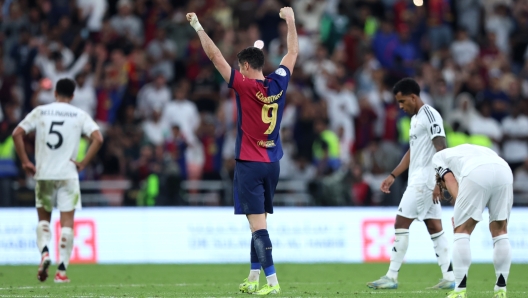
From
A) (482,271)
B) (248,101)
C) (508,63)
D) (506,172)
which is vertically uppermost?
(508,63)

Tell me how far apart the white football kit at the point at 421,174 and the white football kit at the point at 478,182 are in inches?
87.2

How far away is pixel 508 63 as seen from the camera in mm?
24172

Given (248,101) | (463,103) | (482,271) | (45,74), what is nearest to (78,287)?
(248,101)

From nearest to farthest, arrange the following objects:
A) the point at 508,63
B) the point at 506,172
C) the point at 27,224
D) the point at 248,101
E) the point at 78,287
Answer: the point at 506,172, the point at 248,101, the point at 78,287, the point at 27,224, the point at 508,63

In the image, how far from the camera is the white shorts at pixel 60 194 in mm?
13297

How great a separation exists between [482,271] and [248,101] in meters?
7.37

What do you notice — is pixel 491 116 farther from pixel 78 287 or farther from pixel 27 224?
pixel 78 287

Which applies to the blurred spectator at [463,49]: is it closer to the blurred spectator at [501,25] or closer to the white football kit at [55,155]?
the blurred spectator at [501,25]

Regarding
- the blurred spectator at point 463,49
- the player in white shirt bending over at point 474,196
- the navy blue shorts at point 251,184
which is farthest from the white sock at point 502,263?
the blurred spectator at point 463,49

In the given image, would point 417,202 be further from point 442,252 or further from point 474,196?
point 474,196

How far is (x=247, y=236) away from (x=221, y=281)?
16.3 ft

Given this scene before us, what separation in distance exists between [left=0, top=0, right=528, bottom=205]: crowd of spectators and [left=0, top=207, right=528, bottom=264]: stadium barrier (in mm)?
1141

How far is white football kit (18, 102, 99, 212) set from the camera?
1327 cm

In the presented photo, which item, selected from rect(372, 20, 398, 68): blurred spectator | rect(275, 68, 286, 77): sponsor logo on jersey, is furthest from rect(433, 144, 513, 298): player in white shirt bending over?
rect(372, 20, 398, 68): blurred spectator
